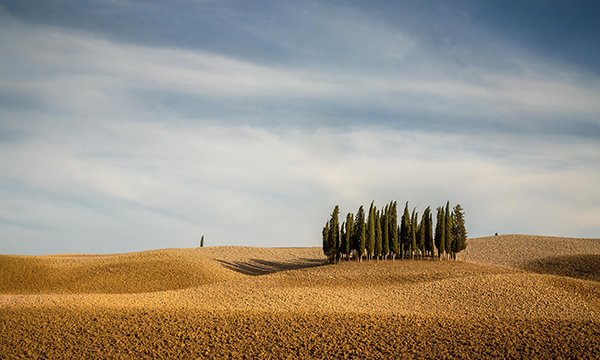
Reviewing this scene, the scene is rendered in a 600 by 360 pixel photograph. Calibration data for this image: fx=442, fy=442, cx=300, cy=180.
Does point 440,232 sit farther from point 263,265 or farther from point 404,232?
point 263,265

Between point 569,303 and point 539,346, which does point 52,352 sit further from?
point 569,303

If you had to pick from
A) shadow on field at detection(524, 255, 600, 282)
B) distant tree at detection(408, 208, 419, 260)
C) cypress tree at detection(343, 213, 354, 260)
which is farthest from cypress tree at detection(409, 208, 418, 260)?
shadow on field at detection(524, 255, 600, 282)

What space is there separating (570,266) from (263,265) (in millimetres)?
29165

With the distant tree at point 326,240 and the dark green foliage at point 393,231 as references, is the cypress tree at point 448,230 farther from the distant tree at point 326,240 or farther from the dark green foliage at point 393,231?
the distant tree at point 326,240

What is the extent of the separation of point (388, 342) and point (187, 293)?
15.7 metres

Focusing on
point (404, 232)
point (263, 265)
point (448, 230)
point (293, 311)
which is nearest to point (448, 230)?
point (448, 230)

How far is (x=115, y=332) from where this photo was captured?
52.4ft

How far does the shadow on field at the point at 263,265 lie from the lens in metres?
40.3

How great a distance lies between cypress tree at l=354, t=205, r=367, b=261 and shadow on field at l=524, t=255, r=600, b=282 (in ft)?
54.3

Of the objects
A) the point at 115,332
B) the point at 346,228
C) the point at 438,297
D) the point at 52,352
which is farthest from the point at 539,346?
the point at 346,228

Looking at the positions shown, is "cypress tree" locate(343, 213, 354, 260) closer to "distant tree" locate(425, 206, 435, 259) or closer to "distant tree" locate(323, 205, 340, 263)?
"distant tree" locate(323, 205, 340, 263)

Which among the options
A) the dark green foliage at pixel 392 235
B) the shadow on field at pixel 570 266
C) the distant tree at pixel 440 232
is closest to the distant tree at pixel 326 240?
the dark green foliage at pixel 392 235

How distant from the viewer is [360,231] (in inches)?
1597

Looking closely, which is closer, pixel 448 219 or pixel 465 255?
pixel 448 219
